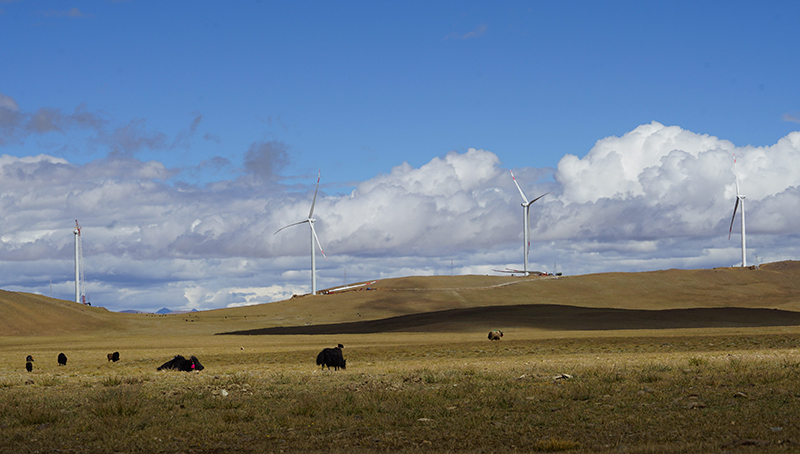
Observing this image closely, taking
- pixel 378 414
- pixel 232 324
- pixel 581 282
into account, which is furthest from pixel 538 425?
pixel 581 282

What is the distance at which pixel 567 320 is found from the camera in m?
85.6

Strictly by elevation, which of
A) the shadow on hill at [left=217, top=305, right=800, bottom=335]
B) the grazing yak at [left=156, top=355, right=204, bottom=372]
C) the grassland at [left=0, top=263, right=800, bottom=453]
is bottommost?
the shadow on hill at [left=217, top=305, right=800, bottom=335]

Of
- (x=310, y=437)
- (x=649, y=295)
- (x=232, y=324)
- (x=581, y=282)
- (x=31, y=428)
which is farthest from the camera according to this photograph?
(x=581, y=282)

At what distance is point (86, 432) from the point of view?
1416 cm

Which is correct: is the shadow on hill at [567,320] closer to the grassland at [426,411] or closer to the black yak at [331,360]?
the black yak at [331,360]

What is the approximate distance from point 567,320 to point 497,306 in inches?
1036

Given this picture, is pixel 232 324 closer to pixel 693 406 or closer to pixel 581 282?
pixel 581 282

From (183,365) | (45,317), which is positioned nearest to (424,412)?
(183,365)

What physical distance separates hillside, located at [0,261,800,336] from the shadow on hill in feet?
0.56

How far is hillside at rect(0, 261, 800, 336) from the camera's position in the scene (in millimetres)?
88688

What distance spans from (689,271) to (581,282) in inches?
1253

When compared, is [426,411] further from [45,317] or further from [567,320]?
[45,317]

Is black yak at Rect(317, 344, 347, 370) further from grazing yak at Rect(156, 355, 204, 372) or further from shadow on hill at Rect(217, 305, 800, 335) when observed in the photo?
shadow on hill at Rect(217, 305, 800, 335)

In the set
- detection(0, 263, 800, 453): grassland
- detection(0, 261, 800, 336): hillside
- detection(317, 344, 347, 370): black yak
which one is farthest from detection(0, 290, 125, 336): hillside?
detection(0, 263, 800, 453): grassland
